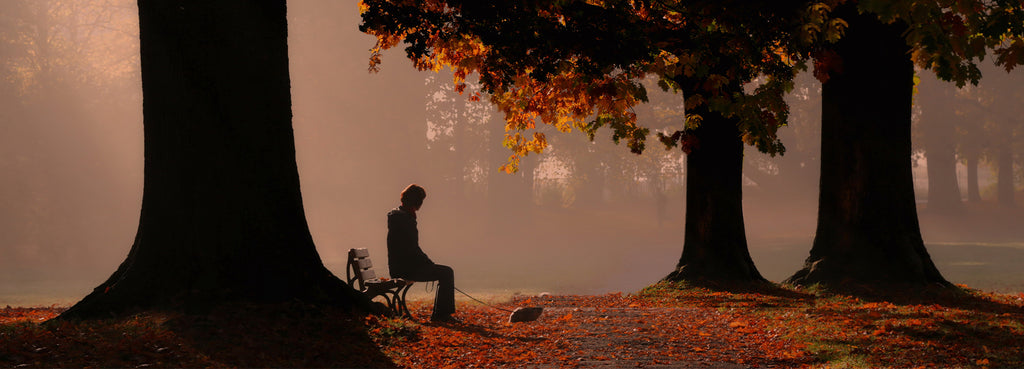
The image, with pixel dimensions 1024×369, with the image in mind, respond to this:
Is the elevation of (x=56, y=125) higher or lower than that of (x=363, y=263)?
higher

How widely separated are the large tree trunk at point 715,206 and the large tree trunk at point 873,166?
1.90 m

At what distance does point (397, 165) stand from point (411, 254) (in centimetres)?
3733

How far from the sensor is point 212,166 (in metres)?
8.89

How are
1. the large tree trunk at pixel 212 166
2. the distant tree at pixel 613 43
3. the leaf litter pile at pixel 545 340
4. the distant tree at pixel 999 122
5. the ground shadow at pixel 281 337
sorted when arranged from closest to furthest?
the leaf litter pile at pixel 545 340
the ground shadow at pixel 281 337
the large tree trunk at pixel 212 166
the distant tree at pixel 613 43
the distant tree at pixel 999 122

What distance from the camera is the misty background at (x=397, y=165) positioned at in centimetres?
3703

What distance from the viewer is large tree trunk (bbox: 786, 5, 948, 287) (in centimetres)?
1292

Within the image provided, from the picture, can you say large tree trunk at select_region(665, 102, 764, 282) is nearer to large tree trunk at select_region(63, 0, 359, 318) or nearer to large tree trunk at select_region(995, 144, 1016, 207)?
large tree trunk at select_region(63, 0, 359, 318)

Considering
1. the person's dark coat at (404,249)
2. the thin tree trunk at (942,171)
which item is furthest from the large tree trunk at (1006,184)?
the person's dark coat at (404,249)

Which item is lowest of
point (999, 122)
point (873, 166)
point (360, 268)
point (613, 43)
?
point (360, 268)

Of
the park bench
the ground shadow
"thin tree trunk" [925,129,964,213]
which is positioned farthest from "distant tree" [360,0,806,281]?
"thin tree trunk" [925,129,964,213]

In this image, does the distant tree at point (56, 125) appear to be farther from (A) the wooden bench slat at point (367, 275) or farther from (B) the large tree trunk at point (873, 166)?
(B) the large tree trunk at point (873, 166)

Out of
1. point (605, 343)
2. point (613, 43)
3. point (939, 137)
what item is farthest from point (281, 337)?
point (939, 137)

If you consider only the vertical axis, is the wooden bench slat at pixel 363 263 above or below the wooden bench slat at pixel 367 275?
above

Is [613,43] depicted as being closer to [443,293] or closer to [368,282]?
[443,293]
